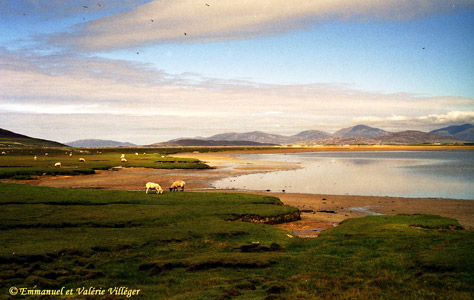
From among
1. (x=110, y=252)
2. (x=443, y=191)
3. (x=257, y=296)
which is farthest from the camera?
(x=443, y=191)

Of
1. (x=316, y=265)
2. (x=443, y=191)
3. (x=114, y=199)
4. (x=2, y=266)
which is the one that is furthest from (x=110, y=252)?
(x=443, y=191)

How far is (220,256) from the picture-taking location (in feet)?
56.0

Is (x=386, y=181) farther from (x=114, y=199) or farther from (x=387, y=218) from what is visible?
(x=114, y=199)

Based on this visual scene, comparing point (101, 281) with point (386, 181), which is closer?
point (101, 281)

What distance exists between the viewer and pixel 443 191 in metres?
51.4

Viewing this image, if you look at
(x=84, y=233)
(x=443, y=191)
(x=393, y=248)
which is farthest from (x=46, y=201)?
(x=443, y=191)

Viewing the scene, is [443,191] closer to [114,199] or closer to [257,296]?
[114,199]

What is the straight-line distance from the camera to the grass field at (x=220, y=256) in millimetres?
13062

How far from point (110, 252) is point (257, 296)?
905 centimetres

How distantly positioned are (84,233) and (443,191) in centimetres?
4990

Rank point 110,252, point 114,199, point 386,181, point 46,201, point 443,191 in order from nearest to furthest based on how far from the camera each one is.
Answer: point 110,252
point 46,201
point 114,199
point 443,191
point 386,181

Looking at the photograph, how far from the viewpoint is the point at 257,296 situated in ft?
39.9

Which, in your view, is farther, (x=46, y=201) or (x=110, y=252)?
(x=46, y=201)

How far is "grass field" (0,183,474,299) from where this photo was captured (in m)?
13.1
